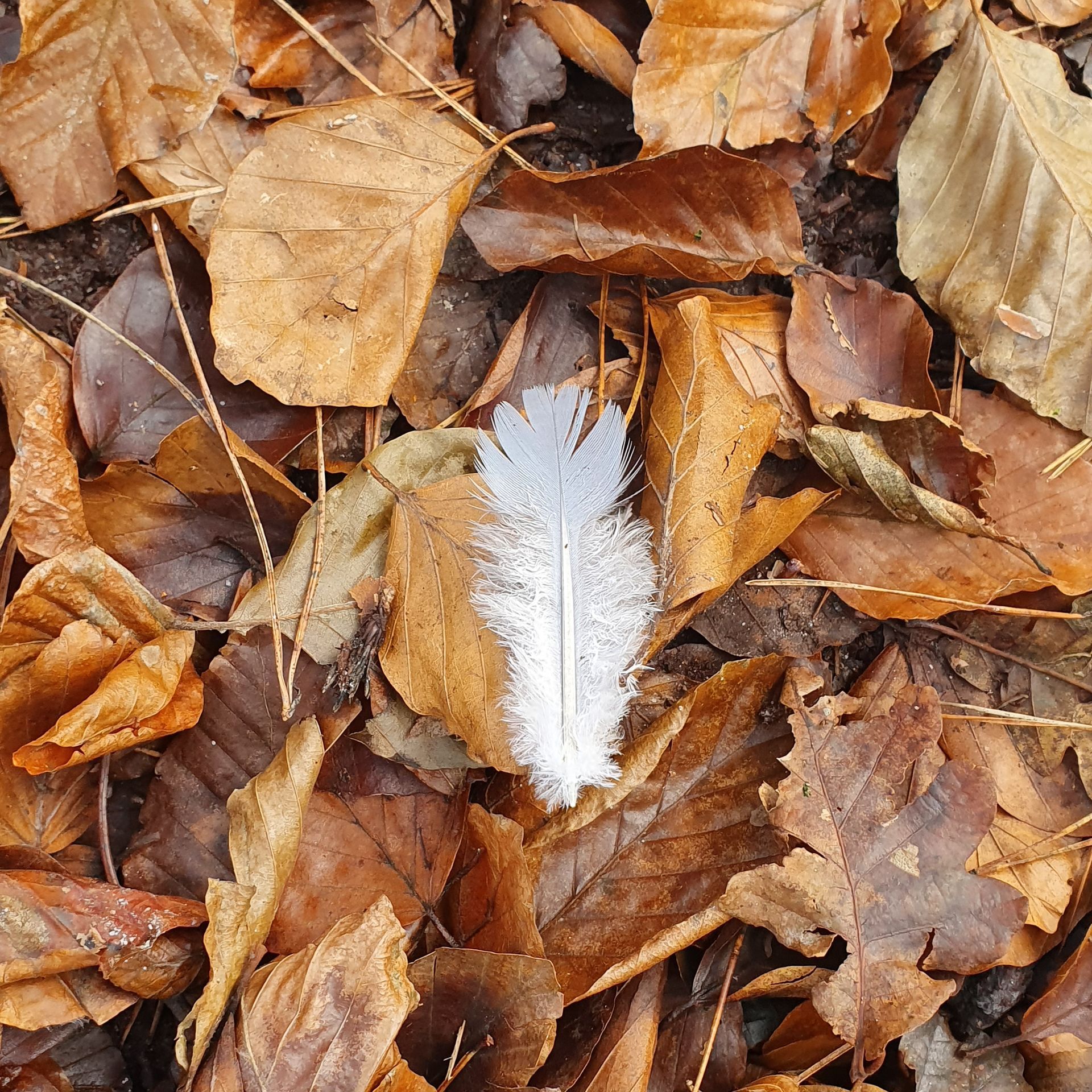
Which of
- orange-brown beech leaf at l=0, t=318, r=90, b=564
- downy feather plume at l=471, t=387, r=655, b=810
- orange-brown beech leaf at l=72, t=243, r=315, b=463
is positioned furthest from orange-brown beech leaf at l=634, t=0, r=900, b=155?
orange-brown beech leaf at l=0, t=318, r=90, b=564

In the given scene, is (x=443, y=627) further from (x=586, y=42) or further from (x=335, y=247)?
(x=586, y=42)

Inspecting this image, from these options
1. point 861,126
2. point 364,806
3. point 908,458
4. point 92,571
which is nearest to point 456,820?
point 364,806

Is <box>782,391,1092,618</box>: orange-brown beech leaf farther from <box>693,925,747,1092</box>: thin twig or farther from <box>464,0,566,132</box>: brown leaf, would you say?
<box>464,0,566,132</box>: brown leaf

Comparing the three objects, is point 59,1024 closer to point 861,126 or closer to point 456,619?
point 456,619

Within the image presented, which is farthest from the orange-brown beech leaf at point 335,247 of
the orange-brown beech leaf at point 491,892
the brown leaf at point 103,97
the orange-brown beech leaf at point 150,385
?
the orange-brown beech leaf at point 491,892

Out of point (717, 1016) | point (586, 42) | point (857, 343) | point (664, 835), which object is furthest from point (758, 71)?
point (717, 1016)
